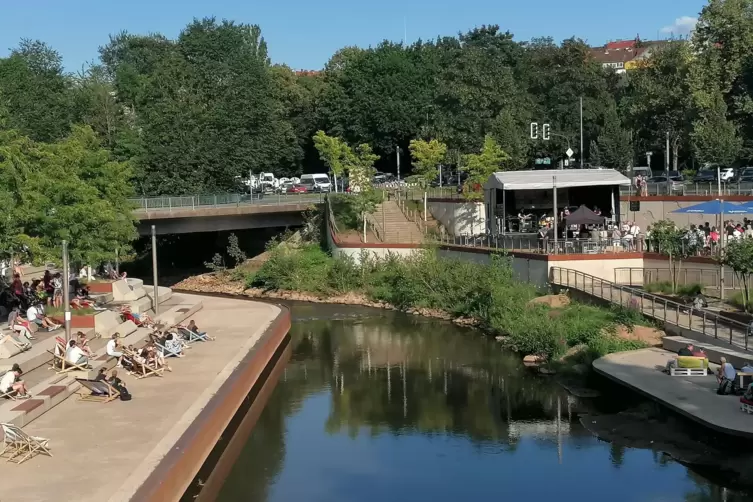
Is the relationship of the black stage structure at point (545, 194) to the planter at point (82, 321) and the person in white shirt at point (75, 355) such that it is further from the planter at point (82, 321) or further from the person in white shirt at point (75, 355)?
the person in white shirt at point (75, 355)

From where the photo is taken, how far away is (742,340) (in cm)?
2647

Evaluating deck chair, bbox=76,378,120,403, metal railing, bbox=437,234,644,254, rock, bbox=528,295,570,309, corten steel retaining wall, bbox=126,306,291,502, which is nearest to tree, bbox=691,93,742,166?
metal railing, bbox=437,234,644,254

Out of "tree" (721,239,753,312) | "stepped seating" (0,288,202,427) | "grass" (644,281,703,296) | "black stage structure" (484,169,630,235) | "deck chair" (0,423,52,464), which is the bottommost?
"deck chair" (0,423,52,464)

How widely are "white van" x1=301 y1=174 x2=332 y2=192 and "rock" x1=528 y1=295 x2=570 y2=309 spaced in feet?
127

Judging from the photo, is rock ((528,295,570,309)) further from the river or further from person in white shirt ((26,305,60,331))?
person in white shirt ((26,305,60,331))

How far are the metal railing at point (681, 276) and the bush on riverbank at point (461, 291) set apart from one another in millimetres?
3744

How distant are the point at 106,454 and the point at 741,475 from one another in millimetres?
12474

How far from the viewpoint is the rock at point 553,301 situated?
117 ft

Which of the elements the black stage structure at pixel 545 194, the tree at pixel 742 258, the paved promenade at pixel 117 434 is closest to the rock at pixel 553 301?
the tree at pixel 742 258

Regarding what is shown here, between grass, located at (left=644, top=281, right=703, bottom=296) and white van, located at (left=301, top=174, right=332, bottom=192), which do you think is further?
white van, located at (left=301, top=174, right=332, bottom=192)

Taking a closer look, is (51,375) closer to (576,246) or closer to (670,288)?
(670,288)

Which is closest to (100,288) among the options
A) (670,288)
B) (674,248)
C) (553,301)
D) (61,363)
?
(61,363)

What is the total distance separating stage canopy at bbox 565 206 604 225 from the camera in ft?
132

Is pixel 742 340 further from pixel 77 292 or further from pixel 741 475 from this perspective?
pixel 77 292
